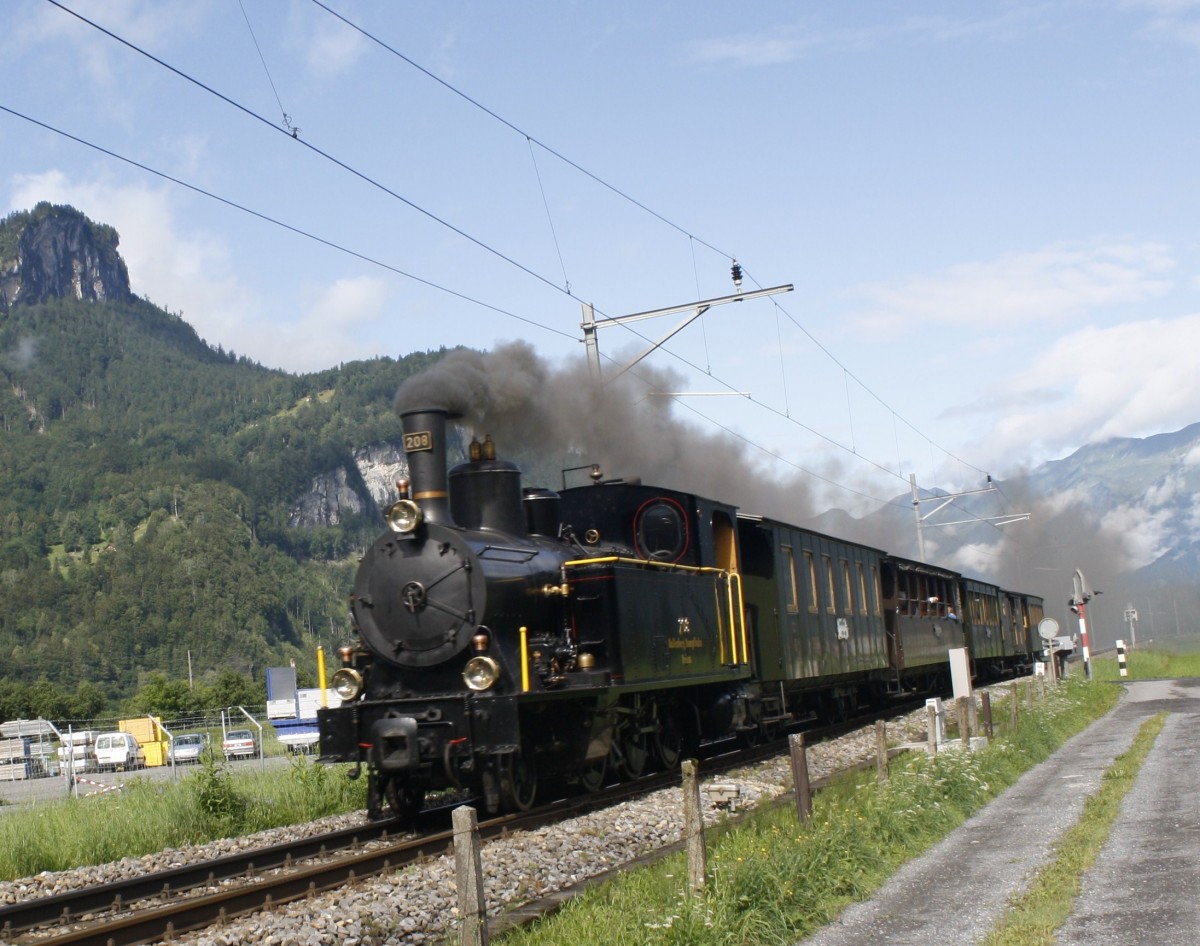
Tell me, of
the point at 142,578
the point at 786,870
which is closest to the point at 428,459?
the point at 786,870

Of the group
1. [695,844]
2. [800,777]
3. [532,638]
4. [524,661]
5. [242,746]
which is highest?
[532,638]

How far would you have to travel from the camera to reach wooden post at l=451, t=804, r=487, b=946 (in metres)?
6.54

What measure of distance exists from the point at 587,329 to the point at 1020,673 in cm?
3044

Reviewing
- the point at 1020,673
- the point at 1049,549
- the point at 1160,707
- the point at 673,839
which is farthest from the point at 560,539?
the point at 1049,549

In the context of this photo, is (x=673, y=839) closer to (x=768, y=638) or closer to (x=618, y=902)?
(x=618, y=902)

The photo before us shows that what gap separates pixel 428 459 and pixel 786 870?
5.97m

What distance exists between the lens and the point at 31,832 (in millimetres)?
12453

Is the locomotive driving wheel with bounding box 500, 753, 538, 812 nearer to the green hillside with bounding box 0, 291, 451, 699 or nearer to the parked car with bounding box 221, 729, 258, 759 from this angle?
the parked car with bounding box 221, 729, 258, 759


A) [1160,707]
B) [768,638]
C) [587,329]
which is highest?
[587,329]

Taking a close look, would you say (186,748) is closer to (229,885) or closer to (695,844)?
(229,885)

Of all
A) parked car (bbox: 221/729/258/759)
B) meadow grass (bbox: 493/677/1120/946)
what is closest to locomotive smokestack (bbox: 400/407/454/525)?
meadow grass (bbox: 493/677/1120/946)

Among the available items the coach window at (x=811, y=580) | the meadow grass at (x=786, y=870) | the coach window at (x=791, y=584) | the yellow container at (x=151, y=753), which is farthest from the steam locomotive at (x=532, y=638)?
the yellow container at (x=151, y=753)

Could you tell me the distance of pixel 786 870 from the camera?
27.8 feet

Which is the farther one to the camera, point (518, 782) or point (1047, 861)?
point (518, 782)
